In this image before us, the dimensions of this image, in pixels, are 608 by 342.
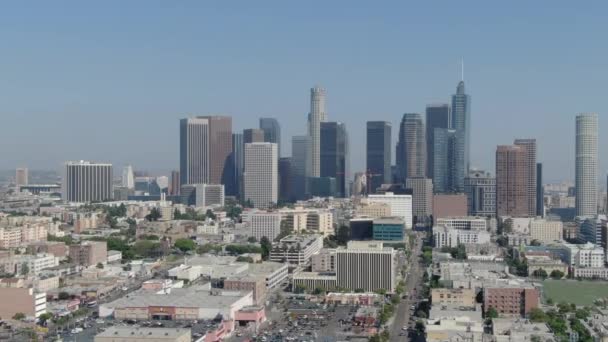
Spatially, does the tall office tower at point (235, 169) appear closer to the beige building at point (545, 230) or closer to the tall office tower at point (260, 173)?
the tall office tower at point (260, 173)

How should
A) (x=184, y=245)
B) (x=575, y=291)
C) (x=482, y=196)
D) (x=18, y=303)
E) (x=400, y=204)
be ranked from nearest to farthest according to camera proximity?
(x=18, y=303), (x=575, y=291), (x=184, y=245), (x=400, y=204), (x=482, y=196)

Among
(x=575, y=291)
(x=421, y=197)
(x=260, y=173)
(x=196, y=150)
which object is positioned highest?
(x=196, y=150)

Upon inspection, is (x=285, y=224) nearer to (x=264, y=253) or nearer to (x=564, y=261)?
(x=264, y=253)

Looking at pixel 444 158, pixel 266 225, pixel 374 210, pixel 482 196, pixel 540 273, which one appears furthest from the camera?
pixel 444 158

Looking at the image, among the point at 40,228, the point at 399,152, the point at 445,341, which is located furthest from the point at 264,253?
the point at 399,152

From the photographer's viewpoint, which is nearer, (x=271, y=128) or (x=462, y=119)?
(x=462, y=119)

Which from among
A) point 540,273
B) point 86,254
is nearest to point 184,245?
point 86,254

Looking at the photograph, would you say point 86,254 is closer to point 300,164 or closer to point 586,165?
point 586,165
